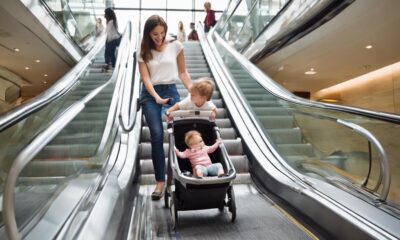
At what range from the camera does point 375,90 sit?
10.6 m

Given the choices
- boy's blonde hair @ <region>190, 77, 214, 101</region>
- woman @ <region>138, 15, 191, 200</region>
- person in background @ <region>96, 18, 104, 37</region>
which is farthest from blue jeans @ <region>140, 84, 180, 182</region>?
person in background @ <region>96, 18, 104, 37</region>

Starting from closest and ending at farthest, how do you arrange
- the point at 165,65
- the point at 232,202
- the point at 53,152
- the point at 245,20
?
the point at 53,152
the point at 232,202
the point at 165,65
the point at 245,20

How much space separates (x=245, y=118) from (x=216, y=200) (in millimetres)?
2889

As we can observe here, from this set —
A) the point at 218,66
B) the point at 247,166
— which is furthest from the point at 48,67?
the point at 247,166

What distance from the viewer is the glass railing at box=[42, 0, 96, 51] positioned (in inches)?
351

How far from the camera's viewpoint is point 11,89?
12.0 m

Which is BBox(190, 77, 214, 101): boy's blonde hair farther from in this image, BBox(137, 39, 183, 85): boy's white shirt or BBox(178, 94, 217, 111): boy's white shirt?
BBox(137, 39, 183, 85): boy's white shirt

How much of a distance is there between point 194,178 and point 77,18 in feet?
29.3

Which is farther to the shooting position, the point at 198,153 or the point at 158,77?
the point at 158,77

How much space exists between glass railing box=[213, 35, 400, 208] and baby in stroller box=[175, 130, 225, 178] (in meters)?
1.13

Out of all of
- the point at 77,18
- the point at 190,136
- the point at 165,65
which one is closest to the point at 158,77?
the point at 165,65

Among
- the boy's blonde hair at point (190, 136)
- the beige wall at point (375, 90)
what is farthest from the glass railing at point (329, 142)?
the beige wall at point (375, 90)

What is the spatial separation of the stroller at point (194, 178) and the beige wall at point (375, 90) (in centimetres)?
682

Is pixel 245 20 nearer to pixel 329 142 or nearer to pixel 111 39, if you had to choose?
pixel 111 39
